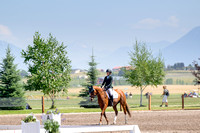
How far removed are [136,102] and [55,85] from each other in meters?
10.8

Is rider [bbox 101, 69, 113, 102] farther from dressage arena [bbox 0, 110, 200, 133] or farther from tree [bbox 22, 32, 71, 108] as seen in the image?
tree [bbox 22, 32, 71, 108]

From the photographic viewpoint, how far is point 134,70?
3541cm

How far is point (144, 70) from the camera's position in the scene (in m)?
35.2

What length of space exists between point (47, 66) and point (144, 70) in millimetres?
10633

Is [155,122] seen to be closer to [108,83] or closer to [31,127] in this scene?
[108,83]

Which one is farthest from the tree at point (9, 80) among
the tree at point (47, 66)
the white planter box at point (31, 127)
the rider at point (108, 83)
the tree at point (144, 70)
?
the white planter box at point (31, 127)

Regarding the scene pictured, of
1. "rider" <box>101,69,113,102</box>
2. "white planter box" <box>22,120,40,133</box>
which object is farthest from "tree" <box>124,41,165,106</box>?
"white planter box" <box>22,120,40,133</box>

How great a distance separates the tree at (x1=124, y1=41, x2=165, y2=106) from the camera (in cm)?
3497

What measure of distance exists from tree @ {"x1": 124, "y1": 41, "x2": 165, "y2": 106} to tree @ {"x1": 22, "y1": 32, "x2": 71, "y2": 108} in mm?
7337

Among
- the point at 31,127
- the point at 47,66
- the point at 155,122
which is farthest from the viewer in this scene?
the point at 47,66

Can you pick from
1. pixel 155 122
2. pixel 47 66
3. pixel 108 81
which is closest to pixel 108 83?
pixel 108 81

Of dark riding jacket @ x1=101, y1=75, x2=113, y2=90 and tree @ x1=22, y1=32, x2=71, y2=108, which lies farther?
tree @ x1=22, y1=32, x2=71, y2=108

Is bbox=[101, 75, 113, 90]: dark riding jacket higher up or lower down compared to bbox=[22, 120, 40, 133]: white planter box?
higher up

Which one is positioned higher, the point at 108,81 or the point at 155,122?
the point at 108,81
